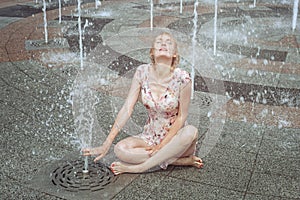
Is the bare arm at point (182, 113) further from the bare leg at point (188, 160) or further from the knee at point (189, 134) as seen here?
the bare leg at point (188, 160)

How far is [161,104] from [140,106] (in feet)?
6.44

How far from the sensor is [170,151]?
4586 millimetres

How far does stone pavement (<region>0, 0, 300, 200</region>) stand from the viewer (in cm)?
450

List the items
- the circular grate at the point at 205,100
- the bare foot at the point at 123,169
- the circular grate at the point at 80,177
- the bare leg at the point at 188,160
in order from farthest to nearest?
the circular grate at the point at 205,100 < the bare leg at the point at 188,160 < the bare foot at the point at 123,169 < the circular grate at the point at 80,177

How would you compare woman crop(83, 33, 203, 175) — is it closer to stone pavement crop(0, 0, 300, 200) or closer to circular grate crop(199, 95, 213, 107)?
stone pavement crop(0, 0, 300, 200)

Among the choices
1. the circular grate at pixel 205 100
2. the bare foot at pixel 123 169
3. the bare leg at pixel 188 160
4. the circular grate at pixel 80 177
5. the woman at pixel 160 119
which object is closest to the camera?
the circular grate at pixel 80 177

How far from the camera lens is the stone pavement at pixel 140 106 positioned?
14.8 ft

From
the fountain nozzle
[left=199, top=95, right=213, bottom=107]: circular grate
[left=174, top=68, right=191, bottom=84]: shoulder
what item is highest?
[left=174, top=68, right=191, bottom=84]: shoulder

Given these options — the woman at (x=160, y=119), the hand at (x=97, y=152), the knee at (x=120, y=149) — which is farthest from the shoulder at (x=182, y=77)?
the hand at (x=97, y=152)

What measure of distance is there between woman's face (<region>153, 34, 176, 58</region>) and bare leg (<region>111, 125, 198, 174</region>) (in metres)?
0.69

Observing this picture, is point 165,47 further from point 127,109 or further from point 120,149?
point 120,149

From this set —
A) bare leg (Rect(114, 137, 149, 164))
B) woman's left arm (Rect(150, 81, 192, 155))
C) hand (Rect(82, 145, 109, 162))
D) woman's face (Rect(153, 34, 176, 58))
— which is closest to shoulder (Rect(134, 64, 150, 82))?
woman's face (Rect(153, 34, 176, 58))

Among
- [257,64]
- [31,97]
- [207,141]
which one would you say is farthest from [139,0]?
[207,141]

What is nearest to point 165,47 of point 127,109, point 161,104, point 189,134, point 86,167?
point 161,104
